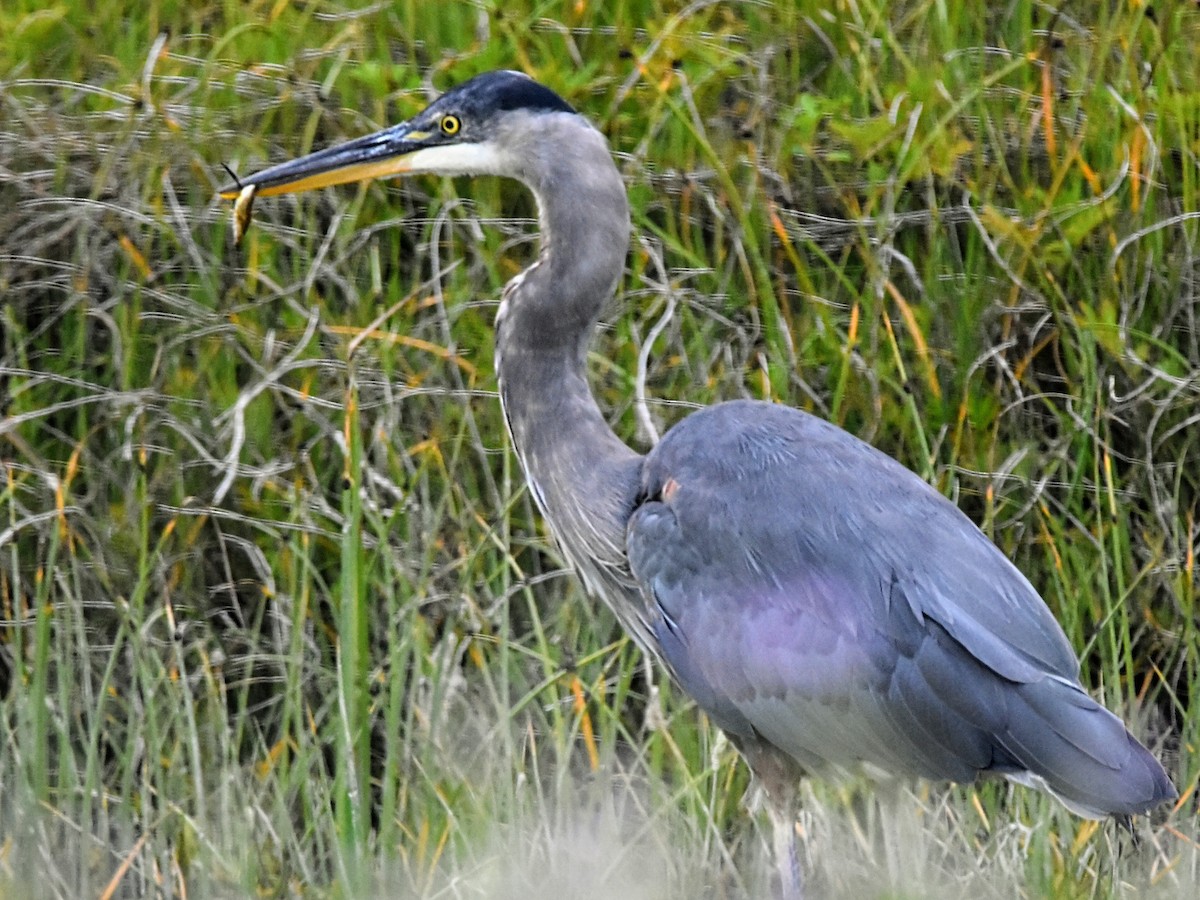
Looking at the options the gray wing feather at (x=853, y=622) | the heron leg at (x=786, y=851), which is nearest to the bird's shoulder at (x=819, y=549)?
the gray wing feather at (x=853, y=622)

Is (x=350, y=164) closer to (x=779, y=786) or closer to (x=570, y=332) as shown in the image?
(x=570, y=332)

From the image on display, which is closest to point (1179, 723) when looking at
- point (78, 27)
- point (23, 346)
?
point (23, 346)

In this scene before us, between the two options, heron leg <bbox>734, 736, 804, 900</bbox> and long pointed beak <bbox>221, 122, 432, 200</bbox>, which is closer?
heron leg <bbox>734, 736, 804, 900</bbox>

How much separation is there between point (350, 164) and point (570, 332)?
46 centimetres

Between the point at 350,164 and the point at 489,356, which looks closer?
the point at 350,164

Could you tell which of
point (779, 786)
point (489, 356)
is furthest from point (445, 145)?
point (779, 786)

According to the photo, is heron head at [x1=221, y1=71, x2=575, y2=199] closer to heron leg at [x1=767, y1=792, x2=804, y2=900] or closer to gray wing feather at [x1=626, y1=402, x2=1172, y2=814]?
gray wing feather at [x1=626, y1=402, x2=1172, y2=814]

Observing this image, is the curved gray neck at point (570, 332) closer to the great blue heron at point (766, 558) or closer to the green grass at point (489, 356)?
the great blue heron at point (766, 558)

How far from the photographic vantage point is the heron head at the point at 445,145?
2.97m

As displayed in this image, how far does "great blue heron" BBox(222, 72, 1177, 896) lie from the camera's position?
254 centimetres

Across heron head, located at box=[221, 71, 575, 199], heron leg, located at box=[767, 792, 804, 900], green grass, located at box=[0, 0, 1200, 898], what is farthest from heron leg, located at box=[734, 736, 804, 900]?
heron head, located at box=[221, 71, 575, 199]

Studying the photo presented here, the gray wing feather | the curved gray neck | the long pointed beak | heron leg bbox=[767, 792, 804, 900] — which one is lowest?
heron leg bbox=[767, 792, 804, 900]

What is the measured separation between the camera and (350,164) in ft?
9.80

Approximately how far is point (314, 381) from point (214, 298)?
0.86ft
